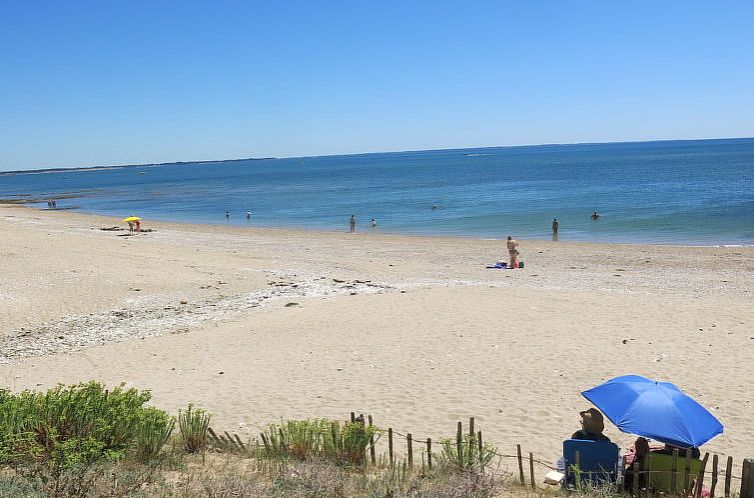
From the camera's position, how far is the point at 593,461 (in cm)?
695

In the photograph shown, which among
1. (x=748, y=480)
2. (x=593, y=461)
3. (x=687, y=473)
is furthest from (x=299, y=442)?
(x=748, y=480)

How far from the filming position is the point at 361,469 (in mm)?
6926

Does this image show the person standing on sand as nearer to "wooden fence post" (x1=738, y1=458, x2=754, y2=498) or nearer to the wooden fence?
the wooden fence

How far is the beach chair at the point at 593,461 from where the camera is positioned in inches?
269

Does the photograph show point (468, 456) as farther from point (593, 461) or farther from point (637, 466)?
point (637, 466)

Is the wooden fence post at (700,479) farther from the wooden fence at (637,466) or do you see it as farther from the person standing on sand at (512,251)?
the person standing on sand at (512,251)

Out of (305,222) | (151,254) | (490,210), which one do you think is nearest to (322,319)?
(151,254)

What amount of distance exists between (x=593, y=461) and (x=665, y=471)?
721mm

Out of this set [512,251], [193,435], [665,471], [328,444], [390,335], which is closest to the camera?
[665,471]

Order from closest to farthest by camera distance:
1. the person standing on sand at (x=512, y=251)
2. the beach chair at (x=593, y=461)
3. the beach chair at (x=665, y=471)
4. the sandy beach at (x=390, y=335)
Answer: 1. the beach chair at (x=665, y=471)
2. the beach chair at (x=593, y=461)
3. the sandy beach at (x=390, y=335)
4. the person standing on sand at (x=512, y=251)

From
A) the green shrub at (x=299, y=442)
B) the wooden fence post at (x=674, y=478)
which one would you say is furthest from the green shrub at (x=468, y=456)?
the wooden fence post at (x=674, y=478)

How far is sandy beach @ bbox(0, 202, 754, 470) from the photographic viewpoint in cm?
995

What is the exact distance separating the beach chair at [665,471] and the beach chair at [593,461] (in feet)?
1.15

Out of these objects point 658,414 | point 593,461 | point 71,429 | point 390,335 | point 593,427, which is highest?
point 658,414
